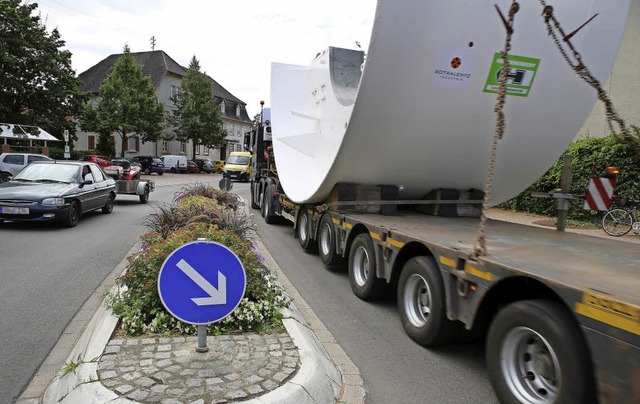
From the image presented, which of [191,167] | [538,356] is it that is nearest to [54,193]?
[538,356]

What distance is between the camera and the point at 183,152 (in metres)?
56.6

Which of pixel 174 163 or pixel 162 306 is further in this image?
pixel 174 163

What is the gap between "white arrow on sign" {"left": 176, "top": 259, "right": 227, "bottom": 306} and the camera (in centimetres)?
322

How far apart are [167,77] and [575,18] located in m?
54.5

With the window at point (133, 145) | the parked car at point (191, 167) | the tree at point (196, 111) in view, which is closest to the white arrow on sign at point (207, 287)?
the parked car at point (191, 167)

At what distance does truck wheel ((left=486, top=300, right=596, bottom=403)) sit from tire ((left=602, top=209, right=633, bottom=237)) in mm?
10180

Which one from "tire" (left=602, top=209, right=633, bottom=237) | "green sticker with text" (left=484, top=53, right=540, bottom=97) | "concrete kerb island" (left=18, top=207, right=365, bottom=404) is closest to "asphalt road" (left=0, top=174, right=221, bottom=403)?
"concrete kerb island" (left=18, top=207, right=365, bottom=404)

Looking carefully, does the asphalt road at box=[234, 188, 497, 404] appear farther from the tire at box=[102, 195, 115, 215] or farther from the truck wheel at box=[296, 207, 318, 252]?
the tire at box=[102, 195, 115, 215]

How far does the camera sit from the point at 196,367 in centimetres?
337

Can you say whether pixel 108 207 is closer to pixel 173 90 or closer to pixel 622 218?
pixel 622 218

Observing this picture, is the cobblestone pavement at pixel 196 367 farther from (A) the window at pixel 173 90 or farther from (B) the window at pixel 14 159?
(A) the window at pixel 173 90

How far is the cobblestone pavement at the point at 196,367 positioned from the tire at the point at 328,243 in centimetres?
332

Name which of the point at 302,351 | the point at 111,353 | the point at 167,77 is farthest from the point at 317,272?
the point at 167,77

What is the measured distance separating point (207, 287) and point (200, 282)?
7cm
